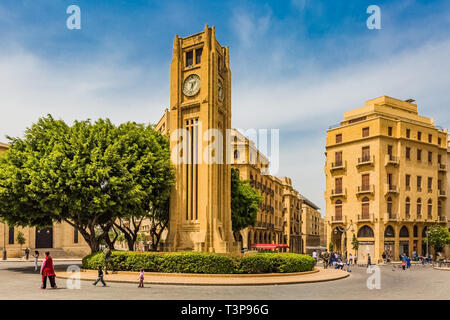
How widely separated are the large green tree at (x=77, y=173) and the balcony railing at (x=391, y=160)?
122 feet

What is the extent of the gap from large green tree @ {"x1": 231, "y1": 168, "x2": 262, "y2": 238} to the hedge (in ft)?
63.9

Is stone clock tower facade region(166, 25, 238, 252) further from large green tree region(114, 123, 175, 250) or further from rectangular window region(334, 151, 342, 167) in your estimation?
rectangular window region(334, 151, 342, 167)

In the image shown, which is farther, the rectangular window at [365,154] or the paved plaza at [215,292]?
the rectangular window at [365,154]

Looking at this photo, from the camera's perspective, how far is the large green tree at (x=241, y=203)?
1900 inches

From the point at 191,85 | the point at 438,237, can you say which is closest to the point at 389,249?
the point at 438,237

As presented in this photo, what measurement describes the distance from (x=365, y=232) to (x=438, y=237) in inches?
380

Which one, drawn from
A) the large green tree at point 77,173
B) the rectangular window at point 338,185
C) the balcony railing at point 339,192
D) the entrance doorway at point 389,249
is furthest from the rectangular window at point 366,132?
the large green tree at point 77,173

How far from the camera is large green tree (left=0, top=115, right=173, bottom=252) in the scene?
97.8ft

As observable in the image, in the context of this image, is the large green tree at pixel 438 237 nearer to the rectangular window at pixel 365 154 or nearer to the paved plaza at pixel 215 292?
the rectangular window at pixel 365 154

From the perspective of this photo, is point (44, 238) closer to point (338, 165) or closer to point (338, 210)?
point (338, 210)

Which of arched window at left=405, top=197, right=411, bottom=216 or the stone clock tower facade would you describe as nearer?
the stone clock tower facade

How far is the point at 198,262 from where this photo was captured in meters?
28.0

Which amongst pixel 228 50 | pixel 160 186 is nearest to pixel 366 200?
pixel 228 50

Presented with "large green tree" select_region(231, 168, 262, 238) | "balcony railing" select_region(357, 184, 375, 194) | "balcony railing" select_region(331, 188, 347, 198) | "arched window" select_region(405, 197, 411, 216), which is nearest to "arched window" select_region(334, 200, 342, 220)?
"balcony railing" select_region(331, 188, 347, 198)
